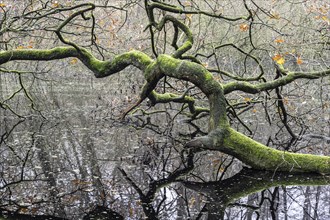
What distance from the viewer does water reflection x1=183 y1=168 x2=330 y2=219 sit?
5.84m

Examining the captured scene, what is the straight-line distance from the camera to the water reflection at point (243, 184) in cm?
584

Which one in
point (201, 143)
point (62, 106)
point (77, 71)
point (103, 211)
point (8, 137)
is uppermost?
point (77, 71)

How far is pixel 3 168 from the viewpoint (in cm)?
724

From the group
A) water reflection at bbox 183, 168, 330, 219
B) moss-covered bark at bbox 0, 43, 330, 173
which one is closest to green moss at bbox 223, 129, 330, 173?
moss-covered bark at bbox 0, 43, 330, 173

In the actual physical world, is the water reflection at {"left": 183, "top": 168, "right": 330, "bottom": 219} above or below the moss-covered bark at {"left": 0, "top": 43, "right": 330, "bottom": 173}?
below

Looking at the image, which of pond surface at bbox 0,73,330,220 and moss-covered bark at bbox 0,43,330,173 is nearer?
pond surface at bbox 0,73,330,220

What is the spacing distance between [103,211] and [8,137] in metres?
5.13

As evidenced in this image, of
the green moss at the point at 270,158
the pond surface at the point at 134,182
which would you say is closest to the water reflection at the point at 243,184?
the pond surface at the point at 134,182

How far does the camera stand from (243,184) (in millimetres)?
6633

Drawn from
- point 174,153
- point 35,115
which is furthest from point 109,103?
point 174,153

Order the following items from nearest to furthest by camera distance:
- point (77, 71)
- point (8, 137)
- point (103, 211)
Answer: point (103, 211)
point (8, 137)
point (77, 71)

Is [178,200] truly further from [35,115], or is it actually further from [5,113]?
[5,113]

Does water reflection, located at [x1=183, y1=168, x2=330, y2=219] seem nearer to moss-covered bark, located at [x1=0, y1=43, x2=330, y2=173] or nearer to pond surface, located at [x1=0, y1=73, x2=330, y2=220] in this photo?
Result: pond surface, located at [x1=0, y1=73, x2=330, y2=220]

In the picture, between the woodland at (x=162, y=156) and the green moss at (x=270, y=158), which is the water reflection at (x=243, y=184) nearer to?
the woodland at (x=162, y=156)
